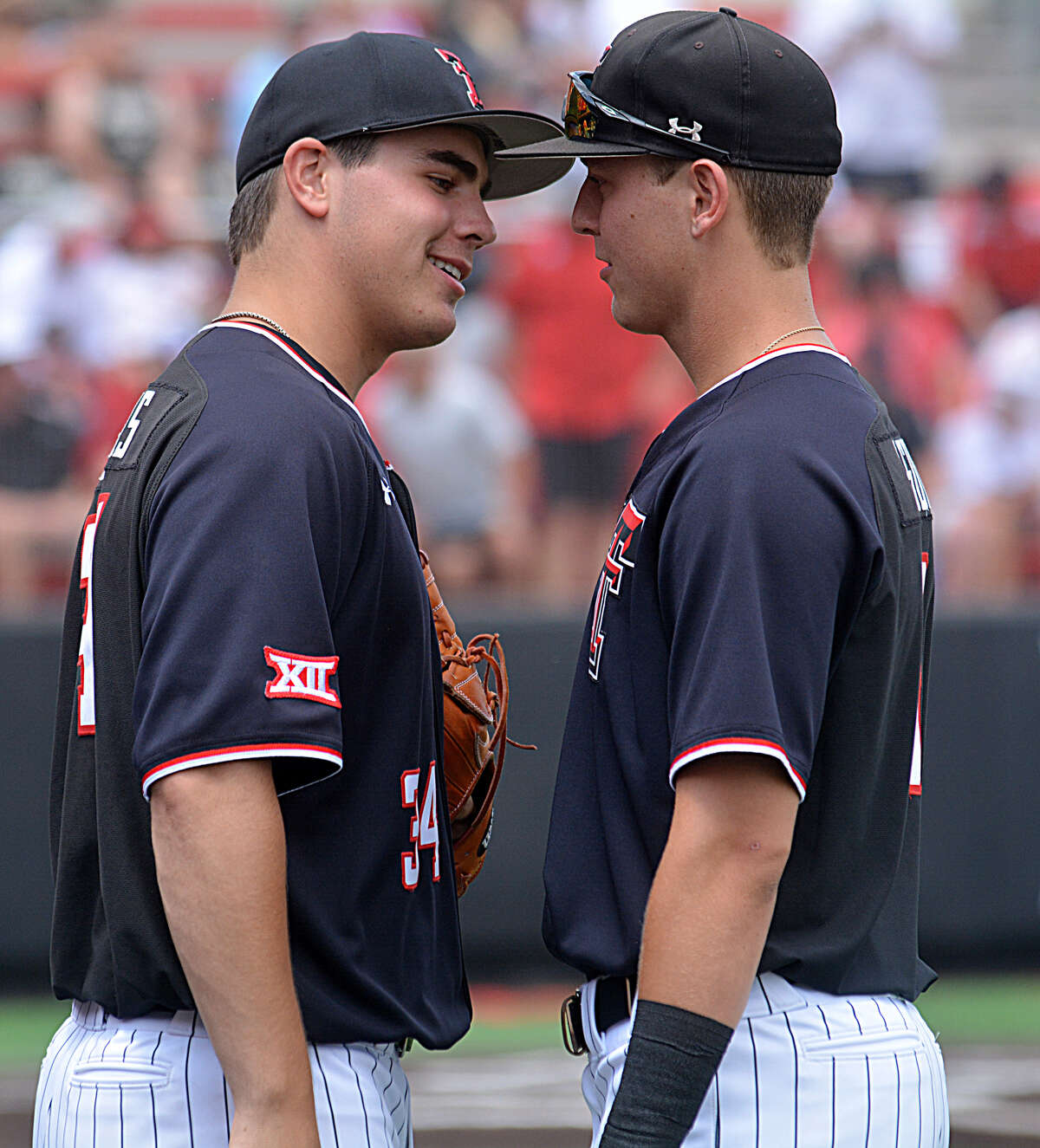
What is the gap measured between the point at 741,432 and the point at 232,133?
20.2 feet

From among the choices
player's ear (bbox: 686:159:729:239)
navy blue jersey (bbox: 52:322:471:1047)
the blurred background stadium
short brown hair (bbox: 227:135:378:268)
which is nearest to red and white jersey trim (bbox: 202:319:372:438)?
navy blue jersey (bbox: 52:322:471:1047)

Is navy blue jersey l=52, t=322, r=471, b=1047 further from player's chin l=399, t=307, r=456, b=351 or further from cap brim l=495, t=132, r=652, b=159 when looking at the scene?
cap brim l=495, t=132, r=652, b=159

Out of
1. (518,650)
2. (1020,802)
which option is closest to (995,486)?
(1020,802)

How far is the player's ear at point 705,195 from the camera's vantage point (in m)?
2.16

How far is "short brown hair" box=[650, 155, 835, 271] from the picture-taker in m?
2.18

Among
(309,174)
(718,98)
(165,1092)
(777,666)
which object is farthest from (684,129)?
(165,1092)

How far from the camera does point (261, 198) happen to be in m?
2.31

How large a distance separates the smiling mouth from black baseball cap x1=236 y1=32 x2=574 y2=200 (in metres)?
0.21

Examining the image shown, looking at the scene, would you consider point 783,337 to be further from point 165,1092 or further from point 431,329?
point 165,1092

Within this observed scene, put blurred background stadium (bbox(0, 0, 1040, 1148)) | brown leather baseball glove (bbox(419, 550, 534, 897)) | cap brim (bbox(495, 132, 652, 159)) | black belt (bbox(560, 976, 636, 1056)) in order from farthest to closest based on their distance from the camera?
blurred background stadium (bbox(0, 0, 1040, 1148)), brown leather baseball glove (bbox(419, 550, 534, 897)), cap brim (bbox(495, 132, 652, 159)), black belt (bbox(560, 976, 636, 1056))

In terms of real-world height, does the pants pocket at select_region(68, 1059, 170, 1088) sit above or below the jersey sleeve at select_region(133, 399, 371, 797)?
below

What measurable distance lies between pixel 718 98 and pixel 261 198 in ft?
2.30

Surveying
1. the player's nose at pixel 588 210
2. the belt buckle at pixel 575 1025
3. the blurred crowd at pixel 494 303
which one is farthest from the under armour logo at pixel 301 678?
the blurred crowd at pixel 494 303

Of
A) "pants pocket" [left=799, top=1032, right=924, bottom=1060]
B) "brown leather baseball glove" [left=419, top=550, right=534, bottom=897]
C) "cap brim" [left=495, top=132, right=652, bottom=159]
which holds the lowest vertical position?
"pants pocket" [left=799, top=1032, right=924, bottom=1060]
